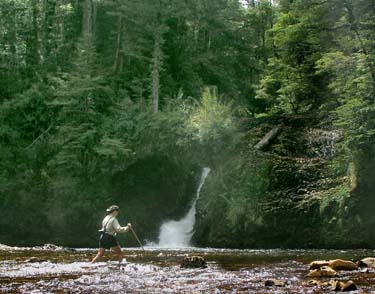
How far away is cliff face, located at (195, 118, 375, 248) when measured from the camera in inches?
912

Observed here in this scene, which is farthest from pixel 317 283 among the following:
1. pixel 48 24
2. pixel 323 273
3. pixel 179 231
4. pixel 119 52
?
pixel 119 52

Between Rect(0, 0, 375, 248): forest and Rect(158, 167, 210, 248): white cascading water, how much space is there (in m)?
0.57

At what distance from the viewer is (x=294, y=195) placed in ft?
83.3

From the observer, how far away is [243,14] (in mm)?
47281

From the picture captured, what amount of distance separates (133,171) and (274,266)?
16.8 meters

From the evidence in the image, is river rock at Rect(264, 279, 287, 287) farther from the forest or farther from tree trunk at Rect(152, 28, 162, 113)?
tree trunk at Rect(152, 28, 162, 113)

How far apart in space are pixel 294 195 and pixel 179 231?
6596mm

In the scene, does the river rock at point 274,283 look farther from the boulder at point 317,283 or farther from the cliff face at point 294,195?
the cliff face at point 294,195

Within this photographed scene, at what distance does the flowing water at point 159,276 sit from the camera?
1142 cm

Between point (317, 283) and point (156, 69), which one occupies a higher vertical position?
point (156, 69)

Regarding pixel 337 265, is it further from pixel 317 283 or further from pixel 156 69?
pixel 156 69

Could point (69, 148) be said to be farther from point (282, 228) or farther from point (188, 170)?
point (282, 228)

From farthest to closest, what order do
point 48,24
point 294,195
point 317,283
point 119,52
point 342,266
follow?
1. point 119,52
2. point 48,24
3. point 294,195
4. point 342,266
5. point 317,283

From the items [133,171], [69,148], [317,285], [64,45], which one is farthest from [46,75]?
[317,285]
